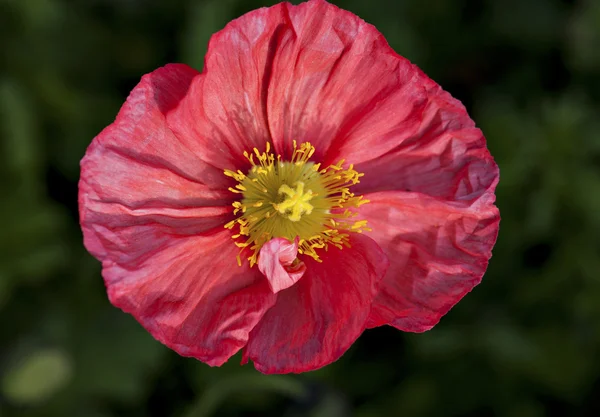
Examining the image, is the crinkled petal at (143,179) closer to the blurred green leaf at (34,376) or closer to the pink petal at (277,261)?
the pink petal at (277,261)

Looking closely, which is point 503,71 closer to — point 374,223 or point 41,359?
point 374,223

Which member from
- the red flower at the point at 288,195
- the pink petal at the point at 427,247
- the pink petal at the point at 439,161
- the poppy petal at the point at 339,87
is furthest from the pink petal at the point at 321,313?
the poppy petal at the point at 339,87

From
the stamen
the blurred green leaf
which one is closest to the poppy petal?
the stamen

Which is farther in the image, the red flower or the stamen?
the stamen

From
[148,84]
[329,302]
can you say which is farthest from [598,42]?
[148,84]

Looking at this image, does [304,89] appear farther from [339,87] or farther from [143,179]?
[143,179]

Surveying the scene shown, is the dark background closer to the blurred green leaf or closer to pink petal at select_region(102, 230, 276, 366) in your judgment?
the blurred green leaf

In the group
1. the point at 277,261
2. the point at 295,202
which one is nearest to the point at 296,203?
the point at 295,202
